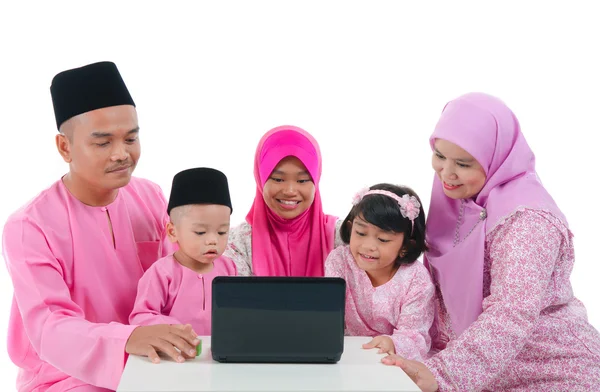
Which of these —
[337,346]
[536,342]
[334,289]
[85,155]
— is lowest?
[536,342]

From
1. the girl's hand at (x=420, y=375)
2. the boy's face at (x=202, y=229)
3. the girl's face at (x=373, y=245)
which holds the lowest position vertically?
the girl's hand at (x=420, y=375)

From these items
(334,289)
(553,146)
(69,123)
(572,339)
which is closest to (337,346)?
(334,289)

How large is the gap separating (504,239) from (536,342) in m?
0.39

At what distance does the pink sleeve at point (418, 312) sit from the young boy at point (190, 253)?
2.21ft

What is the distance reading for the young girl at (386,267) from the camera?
2.87m

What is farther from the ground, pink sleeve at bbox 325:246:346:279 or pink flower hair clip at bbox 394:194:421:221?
pink flower hair clip at bbox 394:194:421:221

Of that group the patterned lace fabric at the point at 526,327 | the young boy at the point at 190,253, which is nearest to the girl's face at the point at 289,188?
the young boy at the point at 190,253

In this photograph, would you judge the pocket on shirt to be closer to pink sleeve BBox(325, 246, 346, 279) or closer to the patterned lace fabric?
pink sleeve BBox(325, 246, 346, 279)

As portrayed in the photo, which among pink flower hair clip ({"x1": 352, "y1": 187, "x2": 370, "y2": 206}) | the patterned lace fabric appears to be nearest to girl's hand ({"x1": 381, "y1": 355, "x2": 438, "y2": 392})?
the patterned lace fabric

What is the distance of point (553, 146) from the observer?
14.8ft

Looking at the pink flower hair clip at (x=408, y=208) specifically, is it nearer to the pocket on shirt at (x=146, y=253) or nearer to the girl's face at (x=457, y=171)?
the girl's face at (x=457, y=171)

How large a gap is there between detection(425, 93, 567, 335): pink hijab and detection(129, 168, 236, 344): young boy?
0.82 m

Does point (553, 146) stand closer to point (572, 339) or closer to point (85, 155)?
point (572, 339)

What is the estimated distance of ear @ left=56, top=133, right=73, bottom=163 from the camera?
2.79 metres
